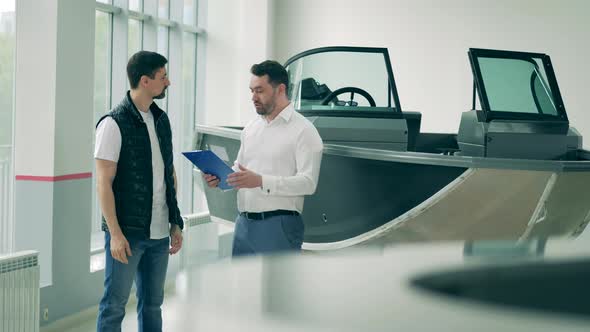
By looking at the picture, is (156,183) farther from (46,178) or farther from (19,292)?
(46,178)

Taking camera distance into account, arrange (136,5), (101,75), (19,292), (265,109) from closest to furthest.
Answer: (265,109)
(19,292)
(101,75)
(136,5)

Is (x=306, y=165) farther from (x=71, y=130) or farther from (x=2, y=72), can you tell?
(x=2, y=72)

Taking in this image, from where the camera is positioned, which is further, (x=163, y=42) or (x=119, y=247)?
(x=163, y=42)

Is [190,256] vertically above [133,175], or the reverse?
[133,175]

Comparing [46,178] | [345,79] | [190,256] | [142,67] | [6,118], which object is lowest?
[190,256]

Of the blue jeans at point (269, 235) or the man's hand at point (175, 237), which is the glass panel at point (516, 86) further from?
the man's hand at point (175, 237)

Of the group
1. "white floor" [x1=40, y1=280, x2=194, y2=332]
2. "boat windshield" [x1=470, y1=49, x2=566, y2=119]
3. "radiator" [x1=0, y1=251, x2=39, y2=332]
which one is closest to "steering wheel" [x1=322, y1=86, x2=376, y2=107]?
"boat windshield" [x1=470, y1=49, x2=566, y2=119]

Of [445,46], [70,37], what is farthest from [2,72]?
[445,46]

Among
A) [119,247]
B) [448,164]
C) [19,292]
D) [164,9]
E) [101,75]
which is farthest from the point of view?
[164,9]

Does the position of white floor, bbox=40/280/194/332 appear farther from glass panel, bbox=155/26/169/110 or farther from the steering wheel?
glass panel, bbox=155/26/169/110

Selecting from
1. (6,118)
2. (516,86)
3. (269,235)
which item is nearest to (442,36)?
(516,86)

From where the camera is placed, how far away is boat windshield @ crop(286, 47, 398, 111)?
5.23m

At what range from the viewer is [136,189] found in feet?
11.2

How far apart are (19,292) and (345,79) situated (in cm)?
252
